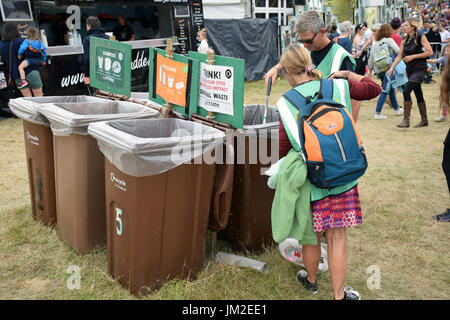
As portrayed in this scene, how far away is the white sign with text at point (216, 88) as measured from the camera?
3173 mm

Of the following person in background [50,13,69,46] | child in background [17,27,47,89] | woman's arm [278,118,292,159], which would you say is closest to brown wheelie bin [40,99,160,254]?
woman's arm [278,118,292,159]

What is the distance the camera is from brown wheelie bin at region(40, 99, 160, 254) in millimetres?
3186

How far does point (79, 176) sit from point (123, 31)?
9256 millimetres

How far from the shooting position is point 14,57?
7.83 meters

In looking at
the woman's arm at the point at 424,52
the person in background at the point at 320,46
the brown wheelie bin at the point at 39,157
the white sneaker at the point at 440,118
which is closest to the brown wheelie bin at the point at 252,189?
the person in background at the point at 320,46

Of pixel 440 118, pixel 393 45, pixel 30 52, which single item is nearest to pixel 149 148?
pixel 30 52

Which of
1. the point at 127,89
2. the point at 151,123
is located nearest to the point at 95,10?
the point at 127,89

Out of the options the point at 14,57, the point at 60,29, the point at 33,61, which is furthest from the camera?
the point at 60,29

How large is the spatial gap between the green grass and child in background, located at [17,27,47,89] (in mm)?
3026

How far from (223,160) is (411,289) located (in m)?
1.63

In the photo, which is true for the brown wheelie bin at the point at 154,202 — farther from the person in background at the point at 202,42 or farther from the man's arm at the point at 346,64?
the person in background at the point at 202,42

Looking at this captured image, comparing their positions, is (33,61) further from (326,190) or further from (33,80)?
(326,190)

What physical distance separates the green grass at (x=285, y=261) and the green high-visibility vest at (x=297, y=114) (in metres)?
0.87

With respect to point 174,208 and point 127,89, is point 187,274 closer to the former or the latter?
point 174,208
